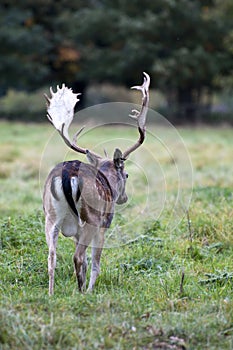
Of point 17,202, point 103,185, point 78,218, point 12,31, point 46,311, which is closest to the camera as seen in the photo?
point 46,311

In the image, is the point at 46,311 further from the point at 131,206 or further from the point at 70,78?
the point at 70,78

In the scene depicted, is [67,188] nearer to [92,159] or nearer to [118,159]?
[92,159]

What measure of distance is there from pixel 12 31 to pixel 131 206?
20655 mm

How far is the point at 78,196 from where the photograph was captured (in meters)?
5.01

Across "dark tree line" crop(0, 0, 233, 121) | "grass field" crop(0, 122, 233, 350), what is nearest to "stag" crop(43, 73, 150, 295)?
"grass field" crop(0, 122, 233, 350)

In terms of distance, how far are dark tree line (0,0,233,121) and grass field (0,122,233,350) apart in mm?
18125

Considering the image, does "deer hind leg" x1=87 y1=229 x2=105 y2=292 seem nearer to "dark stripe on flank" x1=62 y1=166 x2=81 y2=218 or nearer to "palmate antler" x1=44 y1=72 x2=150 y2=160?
"dark stripe on flank" x1=62 y1=166 x2=81 y2=218

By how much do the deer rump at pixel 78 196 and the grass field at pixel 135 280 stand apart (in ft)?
1.83

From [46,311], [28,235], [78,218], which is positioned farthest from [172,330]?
[28,235]

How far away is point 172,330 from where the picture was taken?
14.2 ft

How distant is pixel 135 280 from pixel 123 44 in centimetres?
2486

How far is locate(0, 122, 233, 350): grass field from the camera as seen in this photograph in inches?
167

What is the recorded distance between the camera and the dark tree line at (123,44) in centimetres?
2770

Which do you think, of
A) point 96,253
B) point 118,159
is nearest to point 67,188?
point 96,253
